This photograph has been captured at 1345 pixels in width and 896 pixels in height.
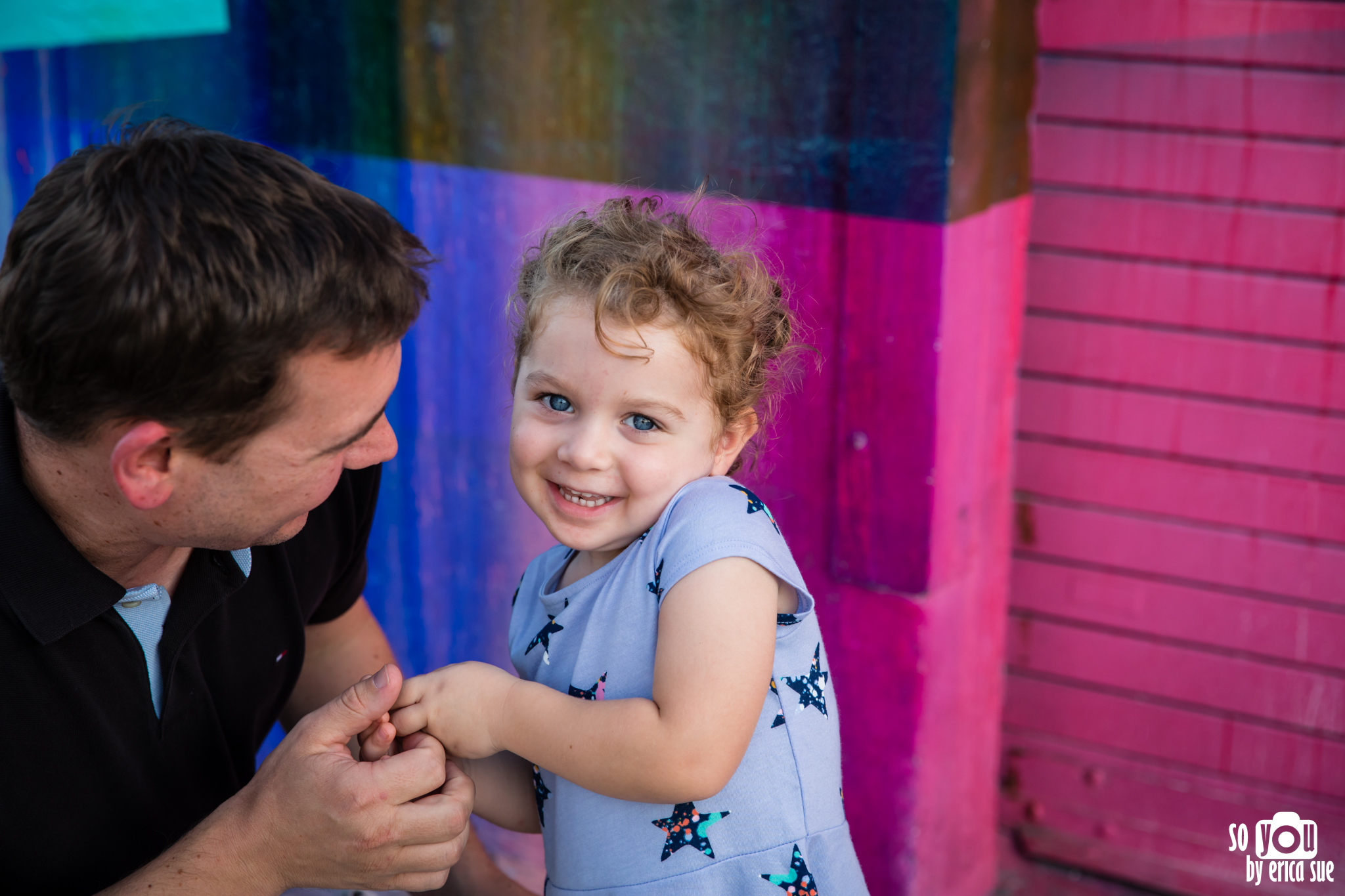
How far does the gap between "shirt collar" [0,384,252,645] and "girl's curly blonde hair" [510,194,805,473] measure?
691mm

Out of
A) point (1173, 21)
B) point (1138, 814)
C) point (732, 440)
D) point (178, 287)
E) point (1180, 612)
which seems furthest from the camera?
point (1138, 814)

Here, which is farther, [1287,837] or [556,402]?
[1287,837]

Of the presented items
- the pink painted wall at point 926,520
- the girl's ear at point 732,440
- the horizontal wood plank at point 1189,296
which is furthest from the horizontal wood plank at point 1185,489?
the girl's ear at point 732,440

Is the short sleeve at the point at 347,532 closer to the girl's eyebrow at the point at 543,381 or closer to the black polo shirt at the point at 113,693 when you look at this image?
the black polo shirt at the point at 113,693

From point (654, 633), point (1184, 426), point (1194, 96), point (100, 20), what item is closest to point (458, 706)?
point (654, 633)

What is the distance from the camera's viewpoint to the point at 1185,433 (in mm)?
2941

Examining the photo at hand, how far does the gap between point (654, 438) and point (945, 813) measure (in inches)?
74.3

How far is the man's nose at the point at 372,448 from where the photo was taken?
182cm

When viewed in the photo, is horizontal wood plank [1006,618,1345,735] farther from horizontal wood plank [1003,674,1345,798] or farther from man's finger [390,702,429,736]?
man's finger [390,702,429,736]

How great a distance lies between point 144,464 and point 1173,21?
7.72 ft

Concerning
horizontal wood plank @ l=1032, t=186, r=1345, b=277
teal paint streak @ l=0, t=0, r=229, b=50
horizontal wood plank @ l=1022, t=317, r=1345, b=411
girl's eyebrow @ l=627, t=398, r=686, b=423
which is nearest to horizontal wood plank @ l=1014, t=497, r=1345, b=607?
horizontal wood plank @ l=1022, t=317, r=1345, b=411

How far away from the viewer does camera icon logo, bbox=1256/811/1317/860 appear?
3.01 m

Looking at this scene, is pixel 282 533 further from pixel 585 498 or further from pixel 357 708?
pixel 585 498

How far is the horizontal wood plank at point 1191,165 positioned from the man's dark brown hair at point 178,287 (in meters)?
1.87
